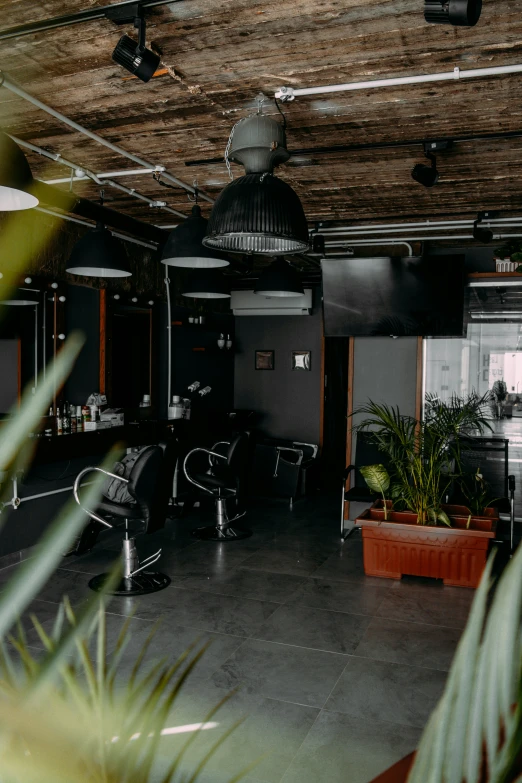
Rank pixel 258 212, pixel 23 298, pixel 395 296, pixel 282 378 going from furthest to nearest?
1. pixel 282 378
2. pixel 395 296
3. pixel 23 298
4. pixel 258 212

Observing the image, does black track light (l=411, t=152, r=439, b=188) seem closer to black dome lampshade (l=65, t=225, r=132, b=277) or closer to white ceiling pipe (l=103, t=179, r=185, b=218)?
black dome lampshade (l=65, t=225, r=132, b=277)

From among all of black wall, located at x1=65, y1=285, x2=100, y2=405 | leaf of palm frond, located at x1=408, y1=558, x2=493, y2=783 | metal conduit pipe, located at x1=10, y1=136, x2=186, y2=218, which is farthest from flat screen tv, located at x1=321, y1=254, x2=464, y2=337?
→ leaf of palm frond, located at x1=408, y1=558, x2=493, y2=783

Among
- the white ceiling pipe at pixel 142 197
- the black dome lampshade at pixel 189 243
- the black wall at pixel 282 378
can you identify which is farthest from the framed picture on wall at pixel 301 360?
the black dome lampshade at pixel 189 243

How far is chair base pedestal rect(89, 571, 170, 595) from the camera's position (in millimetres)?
4361

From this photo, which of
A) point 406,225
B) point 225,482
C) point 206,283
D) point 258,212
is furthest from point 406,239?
point 258,212

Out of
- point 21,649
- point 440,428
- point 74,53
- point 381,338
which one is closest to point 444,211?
point 381,338

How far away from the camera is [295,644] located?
3617mm

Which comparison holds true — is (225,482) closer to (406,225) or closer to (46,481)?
(46,481)

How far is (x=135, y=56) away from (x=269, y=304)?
625cm

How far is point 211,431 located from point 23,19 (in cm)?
536

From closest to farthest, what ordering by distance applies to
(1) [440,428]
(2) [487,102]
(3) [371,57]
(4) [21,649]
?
(4) [21,649] → (3) [371,57] → (2) [487,102] → (1) [440,428]

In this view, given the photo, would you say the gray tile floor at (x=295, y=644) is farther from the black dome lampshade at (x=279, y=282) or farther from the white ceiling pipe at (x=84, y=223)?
the white ceiling pipe at (x=84, y=223)

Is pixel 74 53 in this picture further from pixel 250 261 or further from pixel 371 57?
pixel 250 261

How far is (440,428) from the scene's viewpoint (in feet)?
15.4
